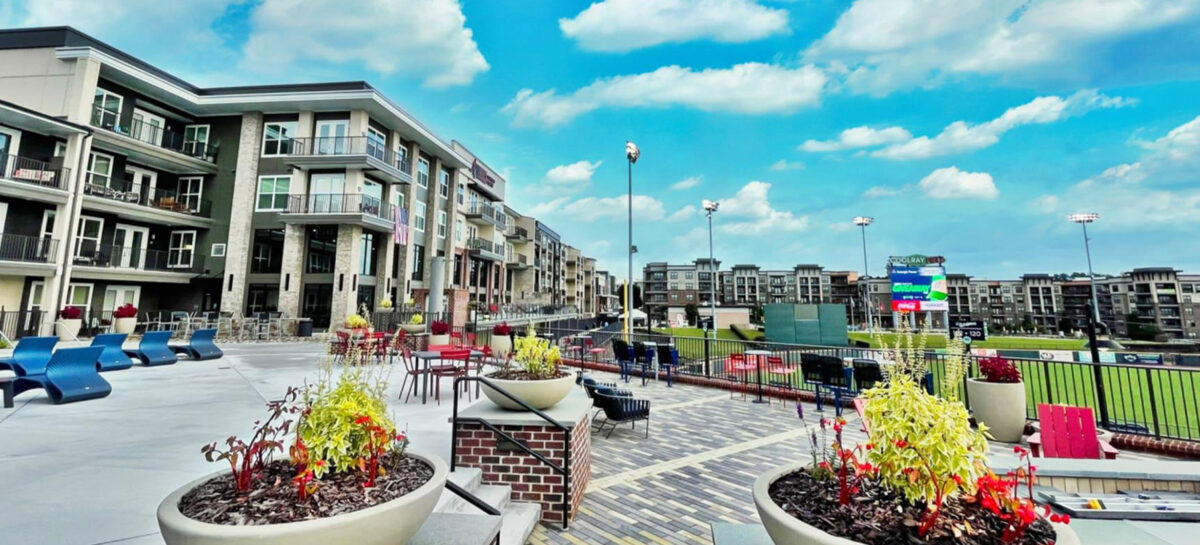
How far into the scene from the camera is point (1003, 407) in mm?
6891

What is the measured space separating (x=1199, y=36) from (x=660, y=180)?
1268 inches

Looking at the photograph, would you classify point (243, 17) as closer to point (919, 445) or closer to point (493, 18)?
point (493, 18)

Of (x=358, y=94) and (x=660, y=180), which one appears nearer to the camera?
(x=358, y=94)

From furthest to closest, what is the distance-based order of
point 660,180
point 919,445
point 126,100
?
1. point 660,180
2. point 126,100
3. point 919,445

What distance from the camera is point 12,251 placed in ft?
55.6

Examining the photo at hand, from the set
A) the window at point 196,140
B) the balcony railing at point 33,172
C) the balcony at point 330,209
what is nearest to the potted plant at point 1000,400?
the balcony at point 330,209

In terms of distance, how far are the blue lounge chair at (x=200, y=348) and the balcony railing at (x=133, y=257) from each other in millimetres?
13480

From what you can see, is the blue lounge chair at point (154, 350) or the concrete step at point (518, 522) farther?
the blue lounge chair at point (154, 350)

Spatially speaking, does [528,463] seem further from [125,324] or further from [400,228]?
[400,228]

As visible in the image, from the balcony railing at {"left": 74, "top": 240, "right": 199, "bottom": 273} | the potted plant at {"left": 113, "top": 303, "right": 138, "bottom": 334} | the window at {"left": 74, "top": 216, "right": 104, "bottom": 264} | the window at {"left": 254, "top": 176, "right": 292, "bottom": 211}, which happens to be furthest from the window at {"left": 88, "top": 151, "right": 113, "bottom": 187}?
the potted plant at {"left": 113, "top": 303, "right": 138, "bottom": 334}

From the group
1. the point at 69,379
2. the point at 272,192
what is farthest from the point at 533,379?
the point at 272,192

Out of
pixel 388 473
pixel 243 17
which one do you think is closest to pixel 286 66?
pixel 243 17

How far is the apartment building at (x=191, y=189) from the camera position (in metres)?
17.9

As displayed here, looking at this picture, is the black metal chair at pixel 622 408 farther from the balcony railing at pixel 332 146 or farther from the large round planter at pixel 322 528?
the balcony railing at pixel 332 146
